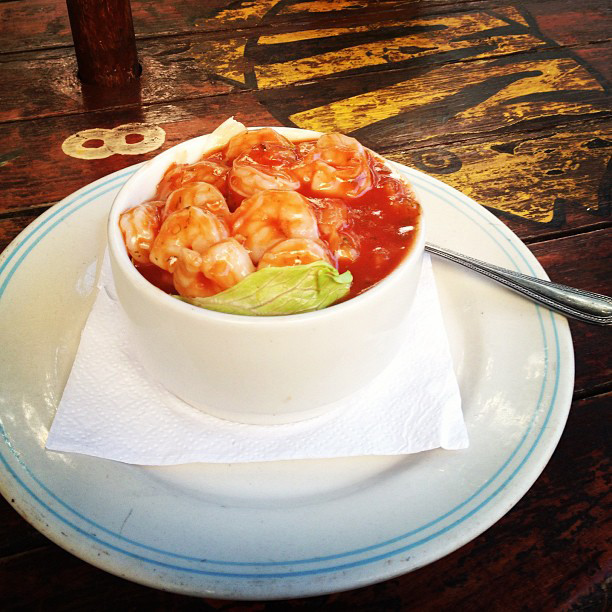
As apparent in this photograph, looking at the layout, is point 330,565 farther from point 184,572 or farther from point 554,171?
point 554,171

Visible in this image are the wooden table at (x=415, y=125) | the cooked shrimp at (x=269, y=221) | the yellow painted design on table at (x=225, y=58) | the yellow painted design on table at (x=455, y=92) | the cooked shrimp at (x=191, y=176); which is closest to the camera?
the wooden table at (x=415, y=125)

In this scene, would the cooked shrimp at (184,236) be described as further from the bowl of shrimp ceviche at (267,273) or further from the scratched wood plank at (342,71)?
the scratched wood plank at (342,71)

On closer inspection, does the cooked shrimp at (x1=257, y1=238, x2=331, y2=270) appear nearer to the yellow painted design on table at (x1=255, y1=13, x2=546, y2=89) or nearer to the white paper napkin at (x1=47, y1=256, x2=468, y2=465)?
the white paper napkin at (x1=47, y1=256, x2=468, y2=465)

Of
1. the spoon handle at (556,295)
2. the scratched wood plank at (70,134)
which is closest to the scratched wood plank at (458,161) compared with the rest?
the scratched wood plank at (70,134)

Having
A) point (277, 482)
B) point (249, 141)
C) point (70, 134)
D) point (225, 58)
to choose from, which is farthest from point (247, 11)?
point (277, 482)

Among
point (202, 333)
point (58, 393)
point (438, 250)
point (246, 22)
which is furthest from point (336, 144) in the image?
point (246, 22)

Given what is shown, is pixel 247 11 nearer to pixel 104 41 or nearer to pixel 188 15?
pixel 188 15

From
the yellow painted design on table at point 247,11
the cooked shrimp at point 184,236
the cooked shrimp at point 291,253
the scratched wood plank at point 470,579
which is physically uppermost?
the yellow painted design on table at point 247,11

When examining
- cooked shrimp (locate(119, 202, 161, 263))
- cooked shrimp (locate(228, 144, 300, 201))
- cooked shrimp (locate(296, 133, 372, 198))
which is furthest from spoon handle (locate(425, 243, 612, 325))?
cooked shrimp (locate(119, 202, 161, 263))
